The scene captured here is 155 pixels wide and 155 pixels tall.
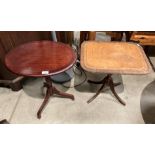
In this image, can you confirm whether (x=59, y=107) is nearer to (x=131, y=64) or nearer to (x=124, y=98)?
(x=124, y=98)

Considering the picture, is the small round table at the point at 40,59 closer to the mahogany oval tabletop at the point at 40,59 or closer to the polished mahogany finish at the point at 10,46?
the mahogany oval tabletop at the point at 40,59

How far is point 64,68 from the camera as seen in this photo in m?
1.33

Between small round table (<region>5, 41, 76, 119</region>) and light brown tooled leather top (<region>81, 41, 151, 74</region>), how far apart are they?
17 cm

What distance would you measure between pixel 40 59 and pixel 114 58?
0.73m

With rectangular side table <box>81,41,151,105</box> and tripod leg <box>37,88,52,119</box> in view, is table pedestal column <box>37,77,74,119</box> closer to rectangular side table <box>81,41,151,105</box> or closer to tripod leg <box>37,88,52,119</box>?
tripod leg <box>37,88,52,119</box>

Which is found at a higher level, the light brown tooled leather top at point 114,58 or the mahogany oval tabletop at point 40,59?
the mahogany oval tabletop at point 40,59

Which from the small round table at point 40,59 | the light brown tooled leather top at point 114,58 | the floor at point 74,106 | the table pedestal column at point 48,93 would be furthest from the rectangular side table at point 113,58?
the floor at point 74,106

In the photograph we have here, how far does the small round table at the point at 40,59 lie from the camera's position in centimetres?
130

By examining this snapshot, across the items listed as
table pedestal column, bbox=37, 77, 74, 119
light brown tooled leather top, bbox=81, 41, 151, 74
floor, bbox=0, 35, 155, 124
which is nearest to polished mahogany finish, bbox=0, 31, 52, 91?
floor, bbox=0, 35, 155, 124

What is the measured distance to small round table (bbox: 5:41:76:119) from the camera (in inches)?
51.1

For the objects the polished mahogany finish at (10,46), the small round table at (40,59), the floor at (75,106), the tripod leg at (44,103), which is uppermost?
the small round table at (40,59)

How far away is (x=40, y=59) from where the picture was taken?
145 cm
